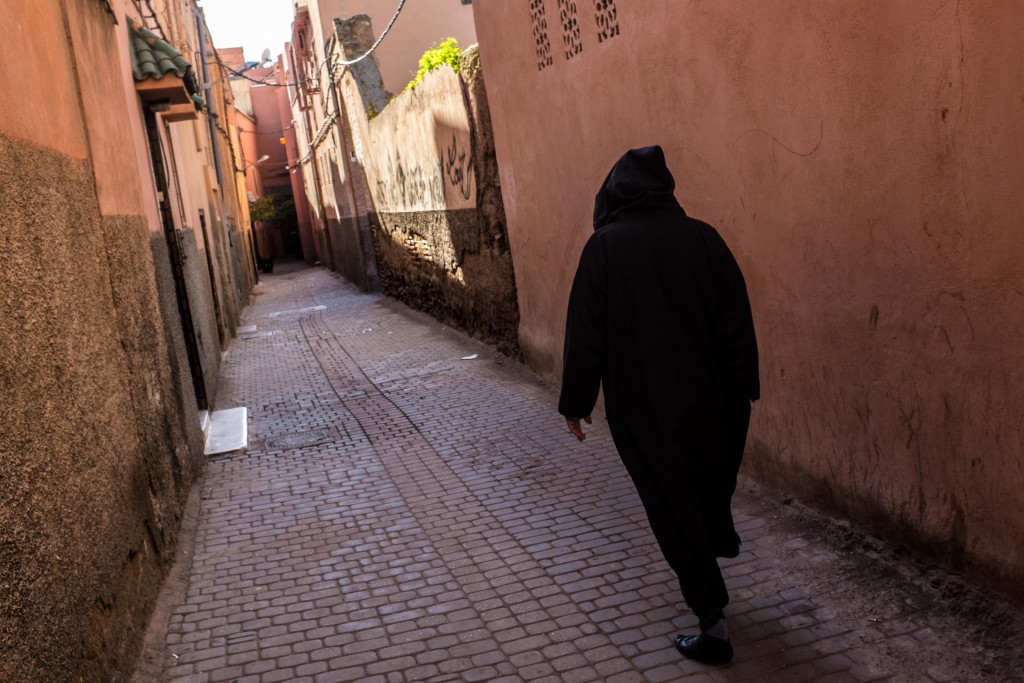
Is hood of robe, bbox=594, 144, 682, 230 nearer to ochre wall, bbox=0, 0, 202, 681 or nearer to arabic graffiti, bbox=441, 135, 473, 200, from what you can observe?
ochre wall, bbox=0, 0, 202, 681

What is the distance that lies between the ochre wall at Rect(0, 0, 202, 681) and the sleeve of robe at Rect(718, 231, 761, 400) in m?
2.46

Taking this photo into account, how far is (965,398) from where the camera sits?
373cm

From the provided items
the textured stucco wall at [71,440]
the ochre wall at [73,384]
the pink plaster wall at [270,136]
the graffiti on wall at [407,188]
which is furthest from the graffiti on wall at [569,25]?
the pink plaster wall at [270,136]

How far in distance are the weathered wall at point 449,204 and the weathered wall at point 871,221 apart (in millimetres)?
4103

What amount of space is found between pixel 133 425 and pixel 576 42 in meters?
4.20

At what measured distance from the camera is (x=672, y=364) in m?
3.68

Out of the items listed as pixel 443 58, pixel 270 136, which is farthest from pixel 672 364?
pixel 270 136

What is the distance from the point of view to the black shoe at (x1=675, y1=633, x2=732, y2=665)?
11.9 feet

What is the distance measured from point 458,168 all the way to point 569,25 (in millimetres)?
4495

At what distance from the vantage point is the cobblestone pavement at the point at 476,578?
378 cm

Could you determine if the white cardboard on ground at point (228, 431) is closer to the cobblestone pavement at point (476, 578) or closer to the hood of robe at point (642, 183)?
the cobblestone pavement at point (476, 578)

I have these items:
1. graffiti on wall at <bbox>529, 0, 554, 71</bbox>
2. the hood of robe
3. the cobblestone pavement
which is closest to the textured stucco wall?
the cobblestone pavement

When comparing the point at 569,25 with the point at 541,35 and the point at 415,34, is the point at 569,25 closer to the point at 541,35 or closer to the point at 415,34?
the point at 541,35

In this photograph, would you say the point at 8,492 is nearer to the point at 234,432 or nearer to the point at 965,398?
the point at 965,398
